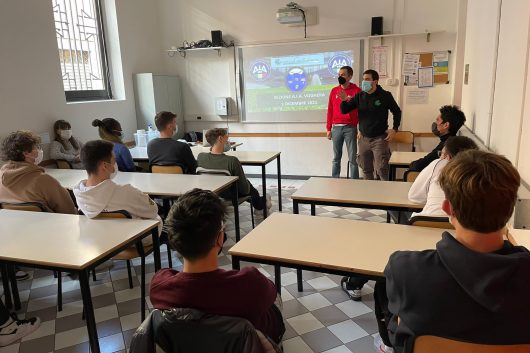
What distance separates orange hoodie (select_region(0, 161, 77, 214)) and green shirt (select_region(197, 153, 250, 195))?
1.30 metres

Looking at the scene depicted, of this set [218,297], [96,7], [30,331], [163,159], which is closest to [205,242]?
[218,297]

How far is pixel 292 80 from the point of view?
6012mm

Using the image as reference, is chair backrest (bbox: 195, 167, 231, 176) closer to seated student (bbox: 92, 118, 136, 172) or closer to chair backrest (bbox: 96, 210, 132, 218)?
seated student (bbox: 92, 118, 136, 172)

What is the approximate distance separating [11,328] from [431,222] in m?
2.49

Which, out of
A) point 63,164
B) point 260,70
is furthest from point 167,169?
point 260,70

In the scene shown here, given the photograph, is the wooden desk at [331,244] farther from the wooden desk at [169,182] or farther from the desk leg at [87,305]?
the wooden desk at [169,182]

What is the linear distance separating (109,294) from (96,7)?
13.8 feet

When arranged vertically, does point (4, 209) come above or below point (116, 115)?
below

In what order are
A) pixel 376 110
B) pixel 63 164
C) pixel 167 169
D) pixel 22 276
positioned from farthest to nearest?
pixel 376 110 < pixel 63 164 < pixel 167 169 < pixel 22 276

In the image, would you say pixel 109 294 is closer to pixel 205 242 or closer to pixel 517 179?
pixel 205 242

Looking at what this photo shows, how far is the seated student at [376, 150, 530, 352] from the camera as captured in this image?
100cm

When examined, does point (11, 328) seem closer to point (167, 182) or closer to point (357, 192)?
point (167, 182)

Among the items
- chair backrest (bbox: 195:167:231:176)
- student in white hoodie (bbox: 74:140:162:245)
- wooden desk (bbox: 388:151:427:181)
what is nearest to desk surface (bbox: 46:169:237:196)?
chair backrest (bbox: 195:167:231:176)

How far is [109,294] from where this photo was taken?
114 inches
